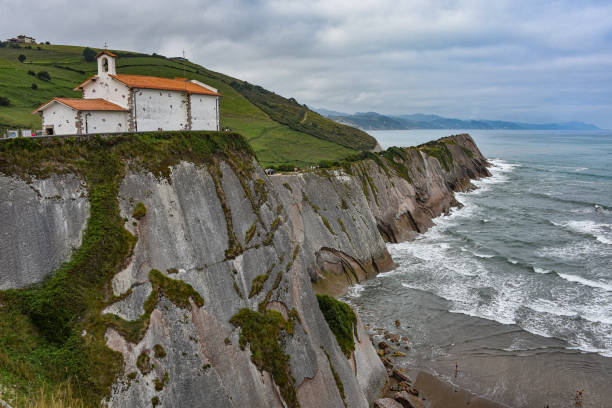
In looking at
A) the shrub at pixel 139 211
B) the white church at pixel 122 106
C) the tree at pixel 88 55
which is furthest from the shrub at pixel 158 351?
the tree at pixel 88 55

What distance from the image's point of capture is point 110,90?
29703 millimetres

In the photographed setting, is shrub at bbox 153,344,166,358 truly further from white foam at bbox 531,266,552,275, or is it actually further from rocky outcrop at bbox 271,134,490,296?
white foam at bbox 531,266,552,275

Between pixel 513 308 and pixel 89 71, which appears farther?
pixel 89 71

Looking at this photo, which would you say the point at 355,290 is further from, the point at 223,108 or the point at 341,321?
the point at 223,108

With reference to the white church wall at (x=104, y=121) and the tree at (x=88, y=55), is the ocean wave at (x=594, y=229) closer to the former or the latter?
the white church wall at (x=104, y=121)

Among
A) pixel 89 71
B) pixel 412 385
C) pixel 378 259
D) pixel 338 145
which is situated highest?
pixel 89 71

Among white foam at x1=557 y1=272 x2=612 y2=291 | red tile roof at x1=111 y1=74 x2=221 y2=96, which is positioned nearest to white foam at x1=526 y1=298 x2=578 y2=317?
white foam at x1=557 y1=272 x2=612 y2=291

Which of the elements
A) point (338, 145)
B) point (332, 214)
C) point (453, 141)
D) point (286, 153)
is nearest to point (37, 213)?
point (332, 214)

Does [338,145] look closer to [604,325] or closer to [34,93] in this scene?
[34,93]

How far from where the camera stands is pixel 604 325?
3344 centimetres

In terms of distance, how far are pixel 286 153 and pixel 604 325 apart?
2467 inches

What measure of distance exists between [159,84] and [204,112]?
493 cm

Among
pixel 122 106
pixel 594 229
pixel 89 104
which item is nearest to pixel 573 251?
pixel 594 229

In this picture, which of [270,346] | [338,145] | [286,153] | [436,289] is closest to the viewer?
[270,346]
